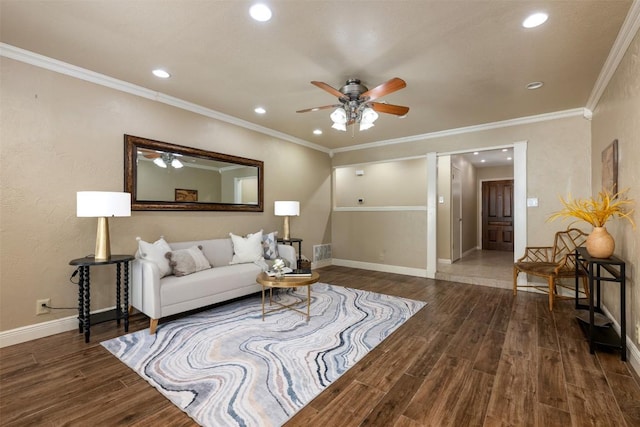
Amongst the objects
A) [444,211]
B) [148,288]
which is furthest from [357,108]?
[444,211]

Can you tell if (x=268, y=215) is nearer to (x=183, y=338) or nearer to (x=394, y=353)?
(x=183, y=338)

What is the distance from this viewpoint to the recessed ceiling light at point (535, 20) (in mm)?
2049

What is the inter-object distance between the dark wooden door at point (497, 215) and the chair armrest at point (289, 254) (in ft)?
22.2

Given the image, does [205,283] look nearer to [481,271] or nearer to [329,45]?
[329,45]

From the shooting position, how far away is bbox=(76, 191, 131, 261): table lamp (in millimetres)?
2570

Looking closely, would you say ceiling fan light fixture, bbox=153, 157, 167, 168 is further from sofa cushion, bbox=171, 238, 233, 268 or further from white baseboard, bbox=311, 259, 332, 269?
white baseboard, bbox=311, 259, 332, 269

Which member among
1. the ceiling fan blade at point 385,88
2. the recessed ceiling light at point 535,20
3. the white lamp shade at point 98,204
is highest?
the recessed ceiling light at point 535,20

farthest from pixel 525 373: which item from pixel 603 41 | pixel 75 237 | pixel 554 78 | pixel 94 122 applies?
pixel 94 122

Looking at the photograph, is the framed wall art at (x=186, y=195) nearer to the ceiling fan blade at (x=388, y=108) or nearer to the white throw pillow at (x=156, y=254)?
the white throw pillow at (x=156, y=254)

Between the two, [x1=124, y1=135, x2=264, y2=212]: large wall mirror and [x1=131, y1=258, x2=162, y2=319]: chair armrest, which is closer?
[x1=131, y1=258, x2=162, y2=319]: chair armrest

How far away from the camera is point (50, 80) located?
275cm

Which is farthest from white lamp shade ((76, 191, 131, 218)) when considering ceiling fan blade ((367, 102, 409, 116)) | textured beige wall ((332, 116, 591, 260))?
textured beige wall ((332, 116, 591, 260))

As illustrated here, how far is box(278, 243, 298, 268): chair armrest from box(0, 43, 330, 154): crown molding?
2.03 metres

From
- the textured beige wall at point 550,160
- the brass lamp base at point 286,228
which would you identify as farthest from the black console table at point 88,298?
the textured beige wall at point 550,160
